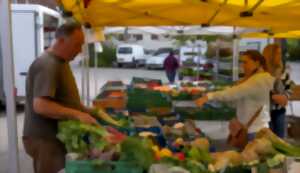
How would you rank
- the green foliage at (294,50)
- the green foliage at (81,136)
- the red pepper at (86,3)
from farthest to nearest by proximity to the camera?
the green foliage at (294,50), the red pepper at (86,3), the green foliage at (81,136)

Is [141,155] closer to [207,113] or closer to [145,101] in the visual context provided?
[145,101]

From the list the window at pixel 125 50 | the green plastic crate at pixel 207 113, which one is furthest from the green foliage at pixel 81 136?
the window at pixel 125 50

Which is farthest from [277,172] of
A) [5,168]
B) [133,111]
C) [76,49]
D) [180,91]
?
[180,91]

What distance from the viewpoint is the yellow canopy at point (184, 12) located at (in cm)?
539

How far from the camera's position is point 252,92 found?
16.0ft

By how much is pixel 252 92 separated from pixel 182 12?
1.95 meters

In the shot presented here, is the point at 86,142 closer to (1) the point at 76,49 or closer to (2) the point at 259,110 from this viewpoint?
(1) the point at 76,49

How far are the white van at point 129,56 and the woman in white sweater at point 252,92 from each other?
31.9 metres

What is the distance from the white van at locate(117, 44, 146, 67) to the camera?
36.9 meters

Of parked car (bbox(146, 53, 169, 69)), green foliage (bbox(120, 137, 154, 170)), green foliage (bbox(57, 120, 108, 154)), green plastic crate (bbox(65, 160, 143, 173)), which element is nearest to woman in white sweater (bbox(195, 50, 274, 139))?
green foliage (bbox(57, 120, 108, 154))

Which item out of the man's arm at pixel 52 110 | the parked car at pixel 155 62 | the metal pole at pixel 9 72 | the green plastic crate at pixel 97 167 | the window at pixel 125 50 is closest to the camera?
the green plastic crate at pixel 97 167

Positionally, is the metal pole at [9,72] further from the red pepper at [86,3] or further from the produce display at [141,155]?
the red pepper at [86,3]

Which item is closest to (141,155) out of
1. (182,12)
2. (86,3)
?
(86,3)

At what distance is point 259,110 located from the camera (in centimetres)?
499
